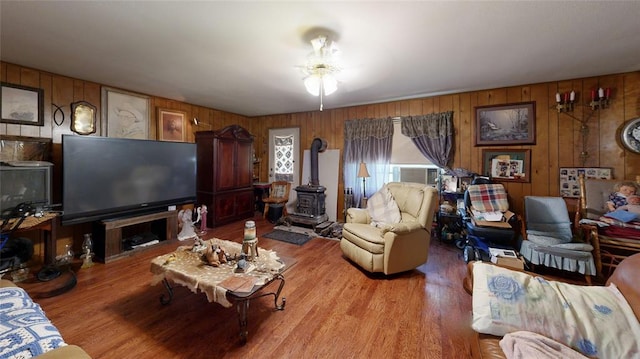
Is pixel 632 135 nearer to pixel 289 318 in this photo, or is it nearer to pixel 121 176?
pixel 289 318

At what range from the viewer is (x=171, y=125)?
4.24 m

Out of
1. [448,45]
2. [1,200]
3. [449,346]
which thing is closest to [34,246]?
[1,200]

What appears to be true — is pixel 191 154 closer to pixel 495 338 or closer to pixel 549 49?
pixel 495 338

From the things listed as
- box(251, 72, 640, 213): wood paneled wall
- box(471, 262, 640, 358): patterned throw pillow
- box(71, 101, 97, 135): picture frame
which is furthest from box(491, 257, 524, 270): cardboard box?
box(71, 101, 97, 135): picture frame

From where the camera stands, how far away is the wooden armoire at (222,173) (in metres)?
4.35

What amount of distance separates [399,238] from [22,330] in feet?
8.57

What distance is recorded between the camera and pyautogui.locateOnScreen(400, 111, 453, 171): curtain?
3785 millimetres

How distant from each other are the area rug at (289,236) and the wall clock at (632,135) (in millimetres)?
4235

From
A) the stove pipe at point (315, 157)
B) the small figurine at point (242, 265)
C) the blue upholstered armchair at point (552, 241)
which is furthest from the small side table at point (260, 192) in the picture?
the blue upholstered armchair at point (552, 241)

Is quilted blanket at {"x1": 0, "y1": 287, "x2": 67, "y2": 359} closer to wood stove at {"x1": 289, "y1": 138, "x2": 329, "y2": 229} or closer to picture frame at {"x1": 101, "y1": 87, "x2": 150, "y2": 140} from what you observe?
picture frame at {"x1": 101, "y1": 87, "x2": 150, "y2": 140}

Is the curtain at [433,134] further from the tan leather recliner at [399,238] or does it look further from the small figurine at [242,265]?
the small figurine at [242,265]

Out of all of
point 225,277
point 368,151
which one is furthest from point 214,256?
point 368,151

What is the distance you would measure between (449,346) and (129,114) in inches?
190

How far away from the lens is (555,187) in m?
3.29
